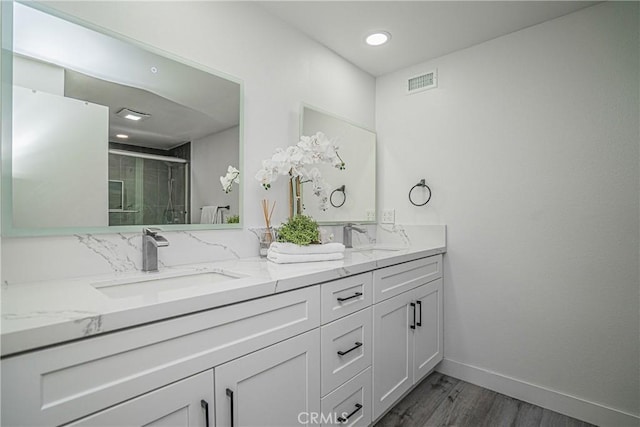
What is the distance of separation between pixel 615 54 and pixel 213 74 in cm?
218

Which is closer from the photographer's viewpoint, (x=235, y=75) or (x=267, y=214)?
(x=235, y=75)

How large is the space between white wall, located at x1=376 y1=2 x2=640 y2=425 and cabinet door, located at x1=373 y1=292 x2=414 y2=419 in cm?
64

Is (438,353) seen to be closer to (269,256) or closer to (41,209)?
(269,256)

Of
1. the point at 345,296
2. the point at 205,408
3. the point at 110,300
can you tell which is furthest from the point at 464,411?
the point at 110,300

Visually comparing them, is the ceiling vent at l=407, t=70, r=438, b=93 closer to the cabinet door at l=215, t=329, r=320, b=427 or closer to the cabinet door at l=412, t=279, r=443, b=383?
the cabinet door at l=412, t=279, r=443, b=383

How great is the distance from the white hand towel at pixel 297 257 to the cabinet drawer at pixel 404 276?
Answer: 231mm

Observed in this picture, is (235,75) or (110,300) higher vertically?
Result: (235,75)

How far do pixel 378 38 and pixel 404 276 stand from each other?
1.58 meters

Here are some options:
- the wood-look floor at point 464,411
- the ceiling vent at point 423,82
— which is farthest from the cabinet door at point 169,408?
the ceiling vent at point 423,82

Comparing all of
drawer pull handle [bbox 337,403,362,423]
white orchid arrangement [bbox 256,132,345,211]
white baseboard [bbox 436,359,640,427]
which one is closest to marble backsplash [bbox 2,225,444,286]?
white orchid arrangement [bbox 256,132,345,211]

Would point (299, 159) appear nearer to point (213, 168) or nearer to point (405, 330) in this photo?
point (213, 168)

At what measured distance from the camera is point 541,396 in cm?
203

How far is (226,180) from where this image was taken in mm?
1715

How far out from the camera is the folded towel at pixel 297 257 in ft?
5.15
